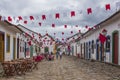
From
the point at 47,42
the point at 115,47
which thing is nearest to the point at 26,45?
the point at 115,47

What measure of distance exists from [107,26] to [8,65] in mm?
13053

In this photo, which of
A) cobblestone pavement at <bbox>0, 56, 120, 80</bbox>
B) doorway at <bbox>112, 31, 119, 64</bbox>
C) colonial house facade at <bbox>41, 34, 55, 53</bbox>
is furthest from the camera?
colonial house facade at <bbox>41, 34, 55, 53</bbox>

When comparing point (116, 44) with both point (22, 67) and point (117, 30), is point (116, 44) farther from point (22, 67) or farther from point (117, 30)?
point (22, 67)

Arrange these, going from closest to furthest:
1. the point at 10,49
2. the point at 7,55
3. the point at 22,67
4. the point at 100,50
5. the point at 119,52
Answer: the point at 22,67 < the point at 119,52 < the point at 7,55 < the point at 10,49 < the point at 100,50

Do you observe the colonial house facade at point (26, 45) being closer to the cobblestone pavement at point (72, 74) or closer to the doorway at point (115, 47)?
the doorway at point (115, 47)

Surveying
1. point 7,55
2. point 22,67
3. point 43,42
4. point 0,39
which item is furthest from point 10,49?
point 43,42

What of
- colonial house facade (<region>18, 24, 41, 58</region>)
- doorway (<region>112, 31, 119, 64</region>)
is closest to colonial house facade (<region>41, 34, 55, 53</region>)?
colonial house facade (<region>18, 24, 41, 58</region>)

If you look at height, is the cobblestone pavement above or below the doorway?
below

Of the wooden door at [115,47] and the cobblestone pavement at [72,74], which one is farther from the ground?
the wooden door at [115,47]

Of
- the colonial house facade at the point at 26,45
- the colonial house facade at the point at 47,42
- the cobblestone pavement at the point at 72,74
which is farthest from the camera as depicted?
the colonial house facade at the point at 47,42

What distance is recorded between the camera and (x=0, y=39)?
20.2m

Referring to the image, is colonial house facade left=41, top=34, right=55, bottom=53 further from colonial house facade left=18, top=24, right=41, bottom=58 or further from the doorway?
the doorway

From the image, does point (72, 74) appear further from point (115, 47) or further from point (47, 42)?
point (47, 42)

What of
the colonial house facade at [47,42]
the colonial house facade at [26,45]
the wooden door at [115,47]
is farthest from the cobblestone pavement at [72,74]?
the colonial house facade at [47,42]
